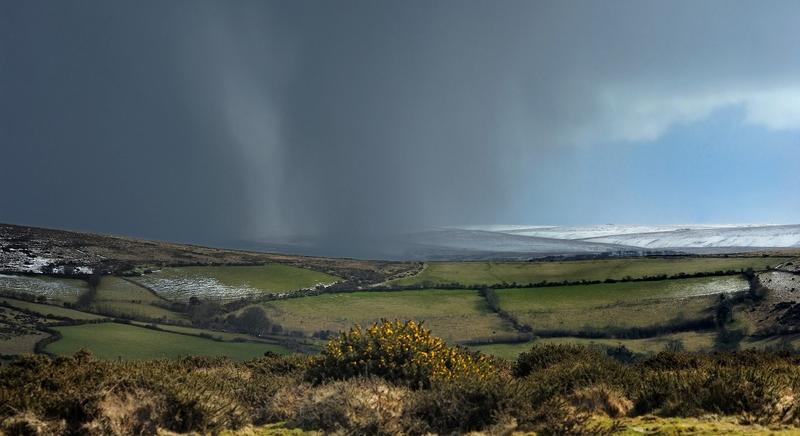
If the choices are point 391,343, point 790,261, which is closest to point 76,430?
point 391,343

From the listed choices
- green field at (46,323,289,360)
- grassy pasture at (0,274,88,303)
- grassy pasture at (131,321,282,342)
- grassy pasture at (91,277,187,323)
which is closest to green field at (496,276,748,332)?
grassy pasture at (131,321,282,342)

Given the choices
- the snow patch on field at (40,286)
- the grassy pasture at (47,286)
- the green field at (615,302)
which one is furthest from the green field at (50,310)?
the green field at (615,302)

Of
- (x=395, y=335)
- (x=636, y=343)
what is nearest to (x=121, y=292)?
(x=636, y=343)

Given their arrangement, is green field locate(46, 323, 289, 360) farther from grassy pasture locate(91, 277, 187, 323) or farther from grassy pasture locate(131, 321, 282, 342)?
grassy pasture locate(91, 277, 187, 323)

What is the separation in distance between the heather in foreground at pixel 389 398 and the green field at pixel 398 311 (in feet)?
140

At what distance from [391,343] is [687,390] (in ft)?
21.3

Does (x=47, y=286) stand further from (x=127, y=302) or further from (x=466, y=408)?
(x=466, y=408)

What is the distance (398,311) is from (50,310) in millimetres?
35243

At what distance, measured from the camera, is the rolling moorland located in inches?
437

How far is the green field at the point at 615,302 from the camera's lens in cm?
6247

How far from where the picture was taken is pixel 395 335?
1522cm

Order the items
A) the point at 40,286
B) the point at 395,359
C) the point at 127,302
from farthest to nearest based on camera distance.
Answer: the point at 40,286
the point at 127,302
the point at 395,359

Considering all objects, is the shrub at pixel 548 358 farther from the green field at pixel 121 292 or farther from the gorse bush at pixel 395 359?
the green field at pixel 121 292

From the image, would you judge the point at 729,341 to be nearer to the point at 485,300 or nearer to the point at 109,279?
the point at 485,300
